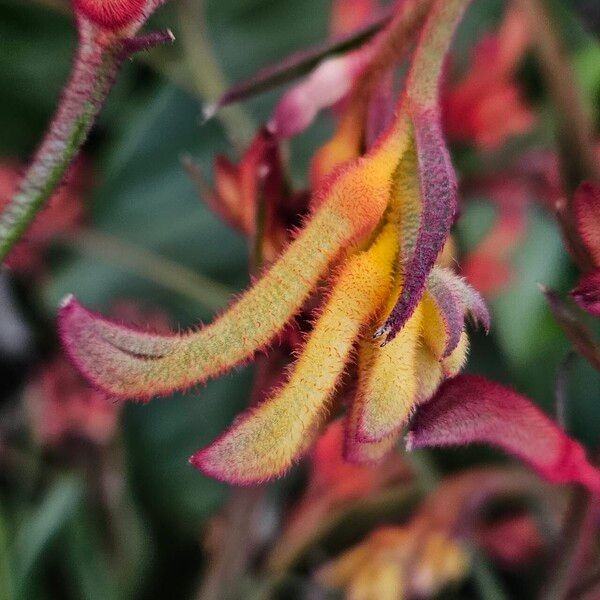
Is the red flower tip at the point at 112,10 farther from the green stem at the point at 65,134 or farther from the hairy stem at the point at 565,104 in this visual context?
the hairy stem at the point at 565,104

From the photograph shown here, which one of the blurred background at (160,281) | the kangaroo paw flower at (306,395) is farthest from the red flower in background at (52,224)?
the kangaroo paw flower at (306,395)

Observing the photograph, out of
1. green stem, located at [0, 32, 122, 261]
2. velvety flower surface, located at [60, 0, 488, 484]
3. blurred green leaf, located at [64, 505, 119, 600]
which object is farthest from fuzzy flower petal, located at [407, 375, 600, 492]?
blurred green leaf, located at [64, 505, 119, 600]

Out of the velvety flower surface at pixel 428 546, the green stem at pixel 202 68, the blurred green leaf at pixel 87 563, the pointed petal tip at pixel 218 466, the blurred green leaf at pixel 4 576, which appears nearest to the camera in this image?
the pointed petal tip at pixel 218 466

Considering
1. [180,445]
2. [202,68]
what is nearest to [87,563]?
[180,445]

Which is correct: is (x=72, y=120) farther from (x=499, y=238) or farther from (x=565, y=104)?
(x=499, y=238)

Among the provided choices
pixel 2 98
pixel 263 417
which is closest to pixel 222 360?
pixel 263 417

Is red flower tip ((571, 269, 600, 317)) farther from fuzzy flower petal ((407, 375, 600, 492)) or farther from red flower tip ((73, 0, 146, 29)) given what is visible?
red flower tip ((73, 0, 146, 29))
